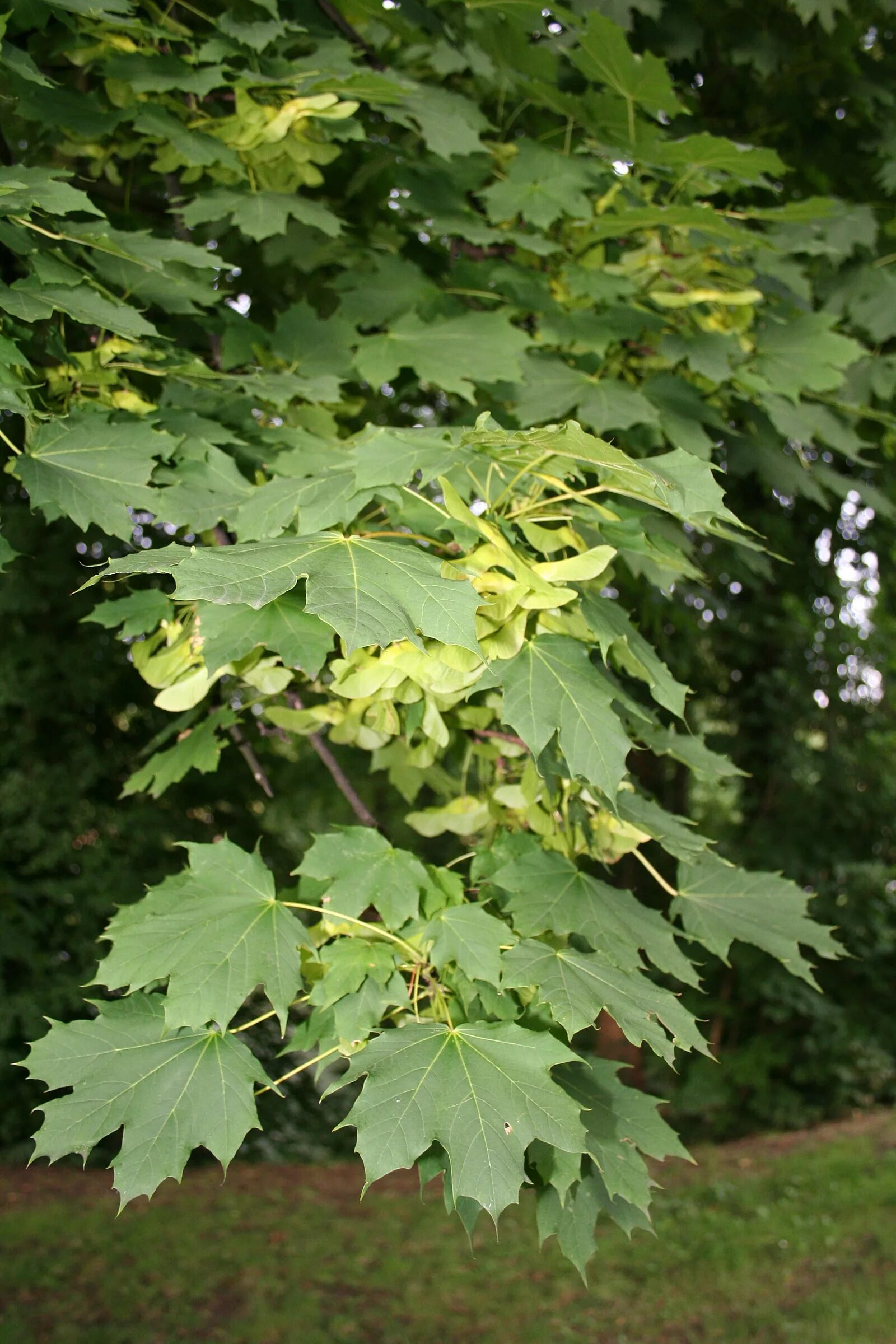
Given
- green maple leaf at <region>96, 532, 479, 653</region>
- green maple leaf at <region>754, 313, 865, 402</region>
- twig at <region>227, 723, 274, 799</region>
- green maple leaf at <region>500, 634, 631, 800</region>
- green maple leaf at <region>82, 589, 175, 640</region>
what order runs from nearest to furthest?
1. green maple leaf at <region>96, 532, 479, 653</region>
2. green maple leaf at <region>500, 634, 631, 800</region>
3. green maple leaf at <region>82, 589, 175, 640</region>
4. twig at <region>227, 723, 274, 799</region>
5. green maple leaf at <region>754, 313, 865, 402</region>

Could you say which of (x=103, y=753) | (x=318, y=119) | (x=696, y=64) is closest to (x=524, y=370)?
(x=318, y=119)

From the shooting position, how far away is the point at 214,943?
5.33 ft

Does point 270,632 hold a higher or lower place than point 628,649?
lower

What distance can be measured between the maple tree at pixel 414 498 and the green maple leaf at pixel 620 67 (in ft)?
0.04

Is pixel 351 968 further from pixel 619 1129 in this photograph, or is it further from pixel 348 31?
pixel 348 31

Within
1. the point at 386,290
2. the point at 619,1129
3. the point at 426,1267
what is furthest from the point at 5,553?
the point at 426,1267

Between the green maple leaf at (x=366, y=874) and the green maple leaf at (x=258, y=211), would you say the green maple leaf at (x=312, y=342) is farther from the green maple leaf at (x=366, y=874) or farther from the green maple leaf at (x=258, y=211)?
the green maple leaf at (x=366, y=874)

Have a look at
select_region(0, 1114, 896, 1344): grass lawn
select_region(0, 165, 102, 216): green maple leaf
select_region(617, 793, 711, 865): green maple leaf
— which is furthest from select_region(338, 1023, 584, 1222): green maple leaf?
select_region(0, 1114, 896, 1344): grass lawn

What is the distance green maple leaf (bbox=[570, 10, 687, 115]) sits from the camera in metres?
2.37

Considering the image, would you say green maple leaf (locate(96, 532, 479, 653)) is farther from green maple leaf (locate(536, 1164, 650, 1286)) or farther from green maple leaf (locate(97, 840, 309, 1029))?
green maple leaf (locate(536, 1164, 650, 1286))

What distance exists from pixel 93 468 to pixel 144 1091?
3.20 feet

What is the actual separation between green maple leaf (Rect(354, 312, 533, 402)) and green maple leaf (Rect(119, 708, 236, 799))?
843 mm

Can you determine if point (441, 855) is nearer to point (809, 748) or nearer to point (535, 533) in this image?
point (809, 748)

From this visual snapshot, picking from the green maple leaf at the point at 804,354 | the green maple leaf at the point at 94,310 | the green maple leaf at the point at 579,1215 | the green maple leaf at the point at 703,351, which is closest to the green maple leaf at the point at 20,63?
the green maple leaf at the point at 94,310
